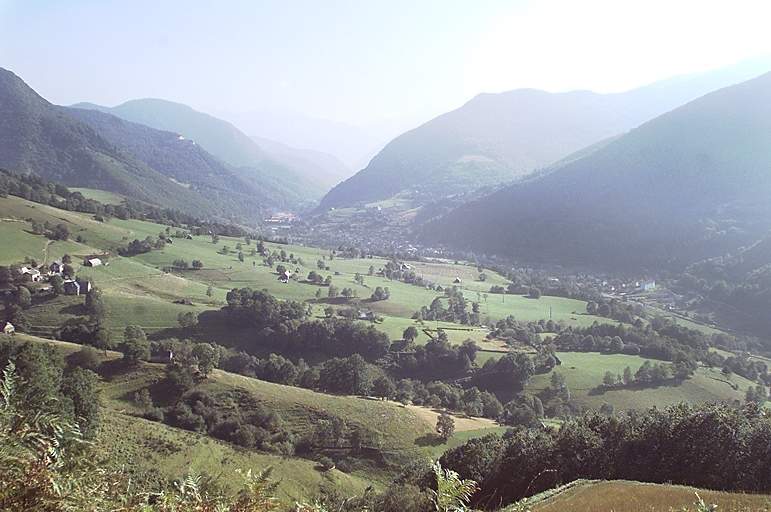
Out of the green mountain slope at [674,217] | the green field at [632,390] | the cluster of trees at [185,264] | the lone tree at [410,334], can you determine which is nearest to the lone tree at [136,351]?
the lone tree at [410,334]

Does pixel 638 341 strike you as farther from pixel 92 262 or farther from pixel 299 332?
pixel 92 262

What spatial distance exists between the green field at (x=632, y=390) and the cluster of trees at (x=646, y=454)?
1451 inches

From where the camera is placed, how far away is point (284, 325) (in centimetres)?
7612

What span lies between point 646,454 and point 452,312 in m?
Answer: 72.7

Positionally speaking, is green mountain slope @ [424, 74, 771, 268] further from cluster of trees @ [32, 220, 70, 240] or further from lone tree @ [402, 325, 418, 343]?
cluster of trees @ [32, 220, 70, 240]

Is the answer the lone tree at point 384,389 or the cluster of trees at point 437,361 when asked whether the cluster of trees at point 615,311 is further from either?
the lone tree at point 384,389

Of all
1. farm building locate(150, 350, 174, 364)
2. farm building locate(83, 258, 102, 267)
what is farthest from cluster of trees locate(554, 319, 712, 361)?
farm building locate(83, 258, 102, 267)

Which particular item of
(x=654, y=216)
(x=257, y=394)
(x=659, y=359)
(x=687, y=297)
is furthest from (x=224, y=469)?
(x=654, y=216)

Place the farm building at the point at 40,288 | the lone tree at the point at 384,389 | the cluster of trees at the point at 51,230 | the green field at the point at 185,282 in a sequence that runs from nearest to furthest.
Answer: the lone tree at the point at 384,389 < the farm building at the point at 40,288 < the green field at the point at 185,282 < the cluster of trees at the point at 51,230

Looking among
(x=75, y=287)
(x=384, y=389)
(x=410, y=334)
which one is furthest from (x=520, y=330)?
(x=75, y=287)

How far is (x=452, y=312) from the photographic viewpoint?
9850cm

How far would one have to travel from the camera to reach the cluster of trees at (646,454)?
22.0 meters

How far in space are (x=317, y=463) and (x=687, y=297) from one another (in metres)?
117

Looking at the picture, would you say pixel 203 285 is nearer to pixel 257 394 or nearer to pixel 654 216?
pixel 257 394
